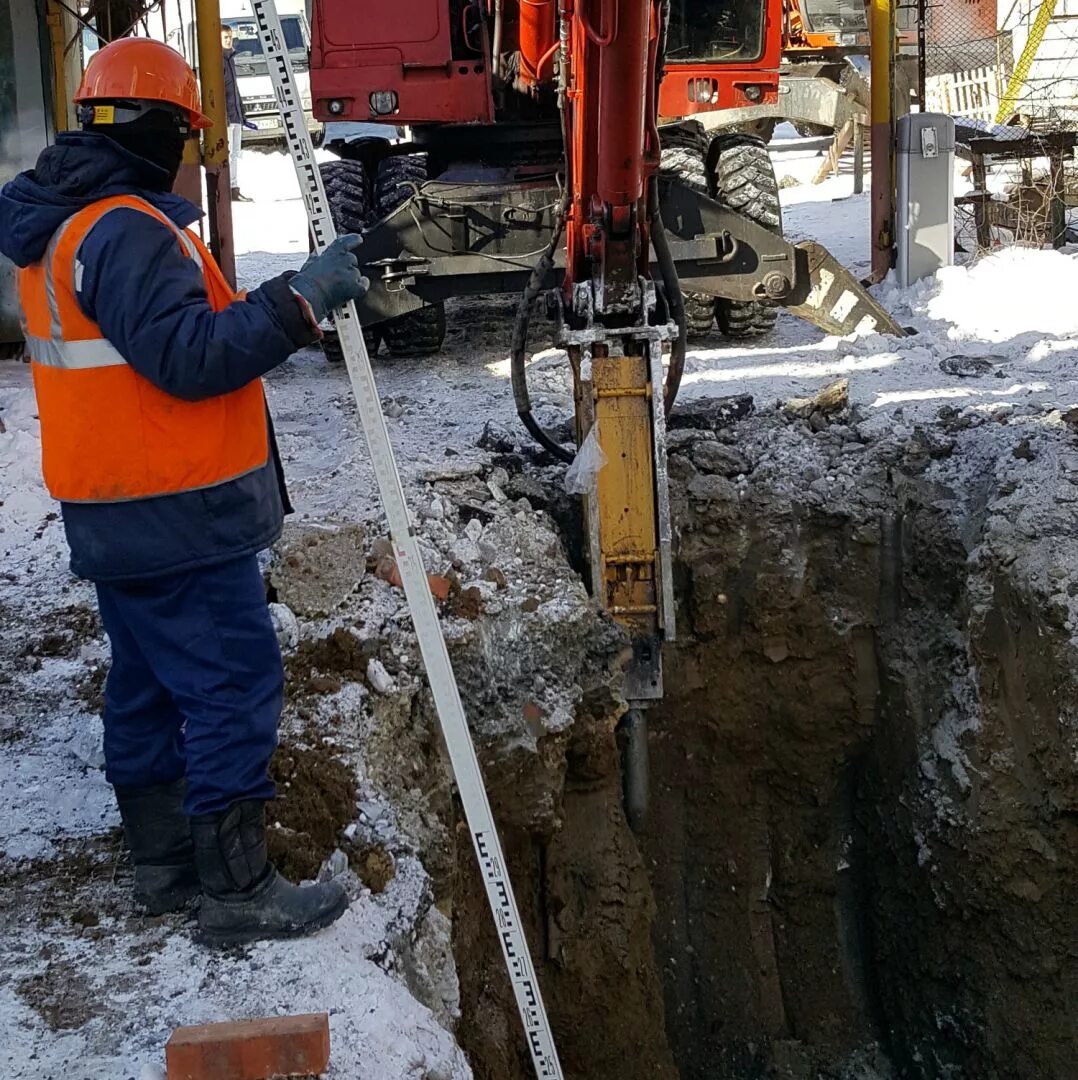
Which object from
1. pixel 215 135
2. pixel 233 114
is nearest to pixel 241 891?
pixel 215 135

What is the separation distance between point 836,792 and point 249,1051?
4.16 m

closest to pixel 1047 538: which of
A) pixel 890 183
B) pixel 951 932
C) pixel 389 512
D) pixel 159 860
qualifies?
pixel 951 932

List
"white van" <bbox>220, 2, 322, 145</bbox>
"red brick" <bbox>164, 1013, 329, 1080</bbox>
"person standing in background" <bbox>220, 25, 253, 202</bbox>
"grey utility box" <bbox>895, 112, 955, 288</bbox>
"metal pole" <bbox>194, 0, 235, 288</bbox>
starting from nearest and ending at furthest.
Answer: "red brick" <bbox>164, 1013, 329, 1080</bbox> < "metal pole" <bbox>194, 0, 235, 288</bbox> < "grey utility box" <bbox>895, 112, 955, 288</bbox> < "person standing in background" <bbox>220, 25, 253, 202</bbox> < "white van" <bbox>220, 2, 322, 145</bbox>

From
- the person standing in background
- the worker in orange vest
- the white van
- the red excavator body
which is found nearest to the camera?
the worker in orange vest

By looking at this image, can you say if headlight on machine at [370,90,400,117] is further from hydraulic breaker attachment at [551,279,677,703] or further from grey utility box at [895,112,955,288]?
grey utility box at [895,112,955,288]

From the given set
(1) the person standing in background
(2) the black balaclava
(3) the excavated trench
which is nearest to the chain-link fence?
(3) the excavated trench

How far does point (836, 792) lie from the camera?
20.0ft

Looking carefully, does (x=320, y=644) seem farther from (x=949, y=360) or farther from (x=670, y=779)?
(x=949, y=360)

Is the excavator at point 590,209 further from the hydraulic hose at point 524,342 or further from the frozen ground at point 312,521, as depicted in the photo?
the frozen ground at point 312,521

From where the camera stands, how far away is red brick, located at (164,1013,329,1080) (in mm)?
2367

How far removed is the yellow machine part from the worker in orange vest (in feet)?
6.88

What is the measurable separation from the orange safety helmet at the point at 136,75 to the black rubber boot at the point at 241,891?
149cm

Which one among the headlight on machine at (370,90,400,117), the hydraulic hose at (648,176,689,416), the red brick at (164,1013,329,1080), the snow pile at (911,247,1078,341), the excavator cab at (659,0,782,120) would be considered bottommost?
the red brick at (164,1013,329,1080)

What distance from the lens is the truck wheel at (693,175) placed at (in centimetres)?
828
